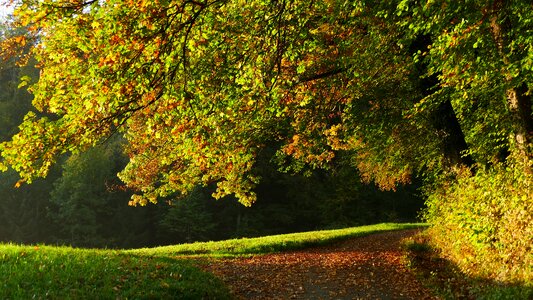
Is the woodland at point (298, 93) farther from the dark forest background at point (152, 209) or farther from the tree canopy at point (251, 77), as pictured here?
the dark forest background at point (152, 209)

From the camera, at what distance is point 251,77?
7891 millimetres

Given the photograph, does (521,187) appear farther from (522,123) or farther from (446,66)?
(446,66)

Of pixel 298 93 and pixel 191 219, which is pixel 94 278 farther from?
pixel 191 219

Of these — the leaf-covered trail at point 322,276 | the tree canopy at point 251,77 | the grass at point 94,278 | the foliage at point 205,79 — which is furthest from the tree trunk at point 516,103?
the grass at point 94,278

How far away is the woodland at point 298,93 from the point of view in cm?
671

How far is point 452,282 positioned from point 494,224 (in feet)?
6.85

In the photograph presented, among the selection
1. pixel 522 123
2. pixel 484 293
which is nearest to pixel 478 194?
pixel 522 123

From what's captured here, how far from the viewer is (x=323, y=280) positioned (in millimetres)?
12547

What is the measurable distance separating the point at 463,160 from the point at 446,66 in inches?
200

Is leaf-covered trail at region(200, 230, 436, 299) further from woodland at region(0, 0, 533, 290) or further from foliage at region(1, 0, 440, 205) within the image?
foliage at region(1, 0, 440, 205)

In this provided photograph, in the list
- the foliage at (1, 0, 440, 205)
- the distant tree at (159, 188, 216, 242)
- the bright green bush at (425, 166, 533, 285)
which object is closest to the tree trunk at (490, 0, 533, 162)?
the bright green bush at (425, 166, 533, 285)

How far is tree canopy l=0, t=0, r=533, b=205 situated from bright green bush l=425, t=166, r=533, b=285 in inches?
30.0

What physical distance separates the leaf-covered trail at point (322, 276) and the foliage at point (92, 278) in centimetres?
136

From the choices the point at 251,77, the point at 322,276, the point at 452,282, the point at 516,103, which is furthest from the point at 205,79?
the point at 452,282
